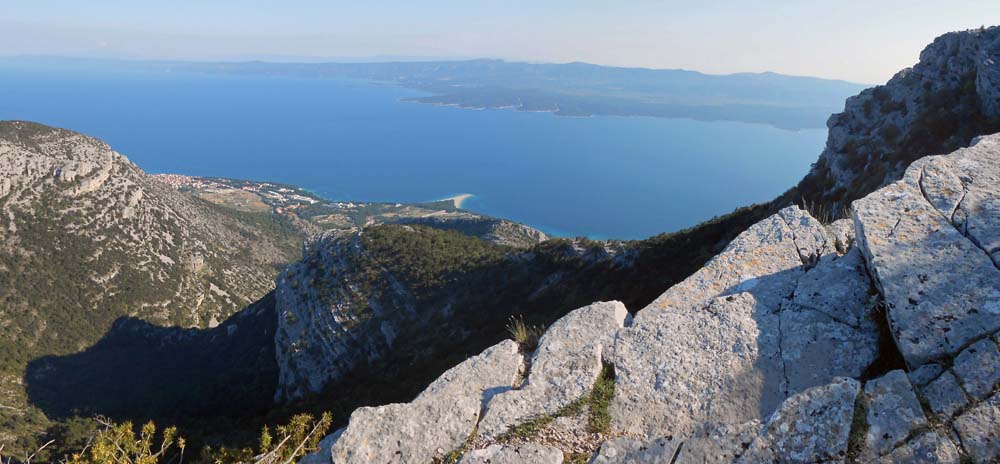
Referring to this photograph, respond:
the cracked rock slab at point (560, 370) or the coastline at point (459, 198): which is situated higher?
the cracked rock slab at point (560, 370)

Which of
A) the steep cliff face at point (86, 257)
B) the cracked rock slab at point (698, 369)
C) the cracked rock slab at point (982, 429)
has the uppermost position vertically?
the cracked rock slab at point (982, 429)

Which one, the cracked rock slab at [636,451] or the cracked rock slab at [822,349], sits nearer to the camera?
the cracked rock slab at [636,451]

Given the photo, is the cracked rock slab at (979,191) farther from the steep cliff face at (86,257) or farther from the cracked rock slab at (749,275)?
the steep cliff face at (86,257)

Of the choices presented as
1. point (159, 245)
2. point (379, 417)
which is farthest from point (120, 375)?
point (379, 417)

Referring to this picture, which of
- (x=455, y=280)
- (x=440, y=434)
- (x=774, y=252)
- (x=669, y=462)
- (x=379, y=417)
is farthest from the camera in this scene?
(x=455, y=280)

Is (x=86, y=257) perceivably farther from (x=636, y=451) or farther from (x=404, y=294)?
(x=636, y=451)

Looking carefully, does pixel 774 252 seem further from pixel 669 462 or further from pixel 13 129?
pixel 13 129

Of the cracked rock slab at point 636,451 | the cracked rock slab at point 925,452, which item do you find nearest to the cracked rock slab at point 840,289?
the cracked rock slab at point 925,452
